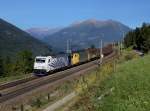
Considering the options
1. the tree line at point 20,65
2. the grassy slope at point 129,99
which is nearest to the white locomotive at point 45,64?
the tree line at point 20,65

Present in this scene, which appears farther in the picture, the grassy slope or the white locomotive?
the white locomotive

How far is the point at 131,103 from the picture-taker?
12555mm

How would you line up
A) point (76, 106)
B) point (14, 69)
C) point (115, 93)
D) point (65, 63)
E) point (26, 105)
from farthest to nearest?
point (14, 69), point (65, 63), point (26, 105), point (76, 106), point (115, 93)

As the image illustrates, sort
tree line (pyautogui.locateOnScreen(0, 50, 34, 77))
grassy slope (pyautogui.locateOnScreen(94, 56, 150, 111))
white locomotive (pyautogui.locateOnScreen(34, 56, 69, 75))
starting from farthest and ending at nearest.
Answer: tree line (pyautogui.locateOnScreen(0, 50, 34, 77))
white locomotive (pyautogui.locateOnScreen(34, 56, 69, 75))
grassy slope (pyautogui.locateOnScreen(94, 56, 150, 111))

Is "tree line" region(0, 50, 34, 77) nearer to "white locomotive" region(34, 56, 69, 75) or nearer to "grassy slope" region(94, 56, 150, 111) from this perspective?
"white locomotive" region(34, 56, 69, 75)

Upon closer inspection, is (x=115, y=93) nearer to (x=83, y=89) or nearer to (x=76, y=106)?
(x=76, y=106)

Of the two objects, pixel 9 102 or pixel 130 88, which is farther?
pixel 9 102

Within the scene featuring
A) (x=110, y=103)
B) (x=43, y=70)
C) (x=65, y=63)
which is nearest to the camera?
(x=110, y=103)

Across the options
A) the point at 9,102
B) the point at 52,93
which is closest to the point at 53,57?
the point at 52,93

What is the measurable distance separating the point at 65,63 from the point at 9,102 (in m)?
48.7

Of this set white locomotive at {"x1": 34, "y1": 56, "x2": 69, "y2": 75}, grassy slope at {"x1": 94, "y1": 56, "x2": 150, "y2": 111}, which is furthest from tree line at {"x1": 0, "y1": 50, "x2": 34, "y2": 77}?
grassy slope at {"x1": 94, "y1": 56, "x2": 150, "y2": 111}

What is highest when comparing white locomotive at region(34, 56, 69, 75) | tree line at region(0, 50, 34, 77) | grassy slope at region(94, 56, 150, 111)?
grassy slope at region(94, 56, 150, 111)

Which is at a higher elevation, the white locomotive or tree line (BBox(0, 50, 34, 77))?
the white locomotive

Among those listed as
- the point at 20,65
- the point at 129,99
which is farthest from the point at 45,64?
the point at 20,65
